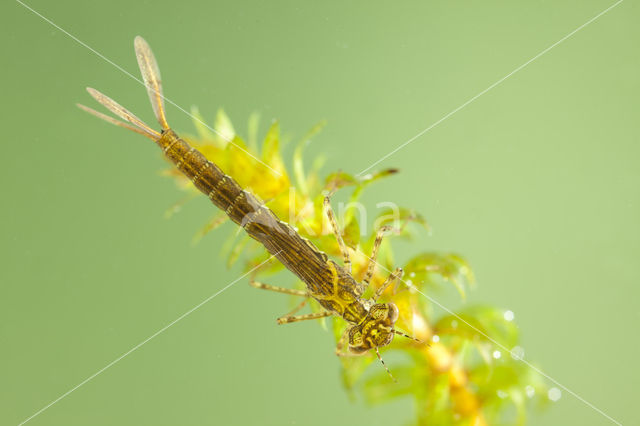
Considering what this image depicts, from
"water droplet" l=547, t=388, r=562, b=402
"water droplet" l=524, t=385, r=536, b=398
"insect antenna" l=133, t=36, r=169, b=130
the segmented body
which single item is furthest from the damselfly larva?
"water droplet" l=547, t=388, r=562, b=402

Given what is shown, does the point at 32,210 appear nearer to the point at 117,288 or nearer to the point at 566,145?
the point at 117,288

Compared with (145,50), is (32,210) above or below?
above

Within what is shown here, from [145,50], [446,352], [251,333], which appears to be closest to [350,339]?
[446,352]

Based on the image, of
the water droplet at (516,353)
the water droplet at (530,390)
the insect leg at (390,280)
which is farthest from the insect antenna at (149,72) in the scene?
the water droplet at (530,390)

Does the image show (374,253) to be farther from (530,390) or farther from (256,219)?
(530,390)

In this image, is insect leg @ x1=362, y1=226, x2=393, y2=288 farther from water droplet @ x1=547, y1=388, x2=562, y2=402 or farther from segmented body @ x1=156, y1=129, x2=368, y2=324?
water droplet @ x1=547, y1=388, x2=562, y2=402

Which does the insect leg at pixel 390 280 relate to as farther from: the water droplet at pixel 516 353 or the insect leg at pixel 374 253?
the water droplet at pixel 516 353
